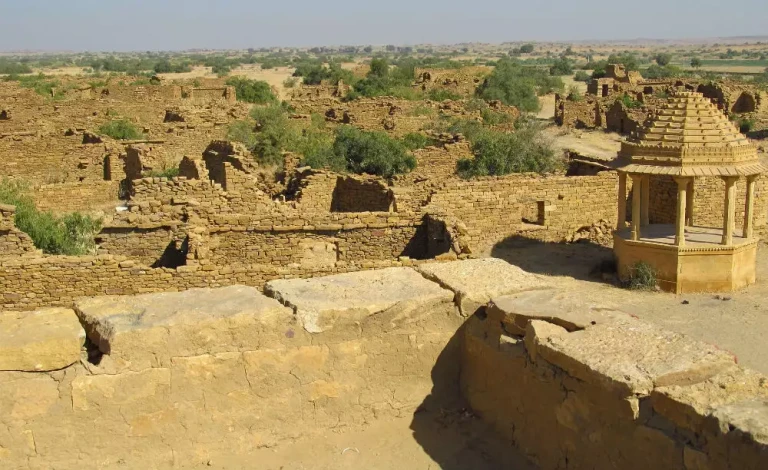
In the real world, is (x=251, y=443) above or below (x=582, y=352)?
below

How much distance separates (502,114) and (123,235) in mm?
21894

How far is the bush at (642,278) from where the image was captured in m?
12.5

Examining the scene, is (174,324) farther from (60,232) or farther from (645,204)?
(645,204)

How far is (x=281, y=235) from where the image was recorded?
1011 cm

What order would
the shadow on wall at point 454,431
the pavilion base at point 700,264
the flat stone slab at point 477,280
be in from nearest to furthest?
the shadow on wall at point 454,431 → the flat stone slab at point 477,280 → the pavilion base at point 700,264

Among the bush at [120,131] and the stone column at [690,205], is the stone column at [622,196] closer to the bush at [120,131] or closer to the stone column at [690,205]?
the stone column at [690,205]

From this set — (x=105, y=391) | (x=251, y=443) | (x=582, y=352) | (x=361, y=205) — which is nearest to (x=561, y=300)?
(x=582, y=352)

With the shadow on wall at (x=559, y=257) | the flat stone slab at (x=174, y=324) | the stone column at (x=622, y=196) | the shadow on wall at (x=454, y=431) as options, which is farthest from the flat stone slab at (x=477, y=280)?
the stone column at (x=622, y=196)

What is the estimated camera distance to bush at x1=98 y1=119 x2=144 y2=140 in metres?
22.6

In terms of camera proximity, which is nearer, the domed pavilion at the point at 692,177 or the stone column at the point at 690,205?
the domed pavilion at the point at 692,177

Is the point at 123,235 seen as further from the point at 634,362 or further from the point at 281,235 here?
the point at 634,362

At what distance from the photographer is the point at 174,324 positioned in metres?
3.88

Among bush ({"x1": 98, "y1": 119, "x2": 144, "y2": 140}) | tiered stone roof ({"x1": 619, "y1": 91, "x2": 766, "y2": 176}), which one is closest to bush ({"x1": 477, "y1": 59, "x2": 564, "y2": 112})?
bush ({"x1": 98, "y1": 119, "x2": 144, "y2": 140})

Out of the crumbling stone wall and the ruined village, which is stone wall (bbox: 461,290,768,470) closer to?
the ruined village
